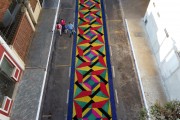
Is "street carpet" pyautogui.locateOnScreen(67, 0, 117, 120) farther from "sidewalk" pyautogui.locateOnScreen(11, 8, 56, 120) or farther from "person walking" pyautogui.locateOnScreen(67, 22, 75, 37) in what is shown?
"sidewalk" pyautogui.locateOnScreen(11, 8, 56, 120)

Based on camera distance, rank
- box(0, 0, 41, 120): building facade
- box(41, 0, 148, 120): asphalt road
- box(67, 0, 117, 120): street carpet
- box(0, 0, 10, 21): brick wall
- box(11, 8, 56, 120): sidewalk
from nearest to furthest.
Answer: box(0, 0, 41, 120): building facade
box(11, 8, 56, 120): sidewalk
box(0, 0, 10, 21): brick wall
box(67, 0, 117, 120): street carpet
box(41, 0, 148, 120): asphalt road

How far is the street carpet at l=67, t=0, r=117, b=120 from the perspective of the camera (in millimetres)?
16266

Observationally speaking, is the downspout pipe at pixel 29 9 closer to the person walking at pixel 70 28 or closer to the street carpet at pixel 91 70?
the person walking at pixel 70 28

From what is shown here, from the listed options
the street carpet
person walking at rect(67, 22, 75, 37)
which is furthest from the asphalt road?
person walking at rect(67, 22, 75, 37)

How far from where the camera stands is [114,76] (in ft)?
60.2

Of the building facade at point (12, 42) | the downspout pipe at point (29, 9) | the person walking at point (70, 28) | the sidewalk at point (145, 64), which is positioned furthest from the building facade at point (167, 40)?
the building facade at point (12, 42)

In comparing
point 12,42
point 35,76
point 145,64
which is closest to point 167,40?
point 145,64

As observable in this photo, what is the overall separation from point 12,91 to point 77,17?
39.7ft

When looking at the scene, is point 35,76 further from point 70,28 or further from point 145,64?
point 145,64

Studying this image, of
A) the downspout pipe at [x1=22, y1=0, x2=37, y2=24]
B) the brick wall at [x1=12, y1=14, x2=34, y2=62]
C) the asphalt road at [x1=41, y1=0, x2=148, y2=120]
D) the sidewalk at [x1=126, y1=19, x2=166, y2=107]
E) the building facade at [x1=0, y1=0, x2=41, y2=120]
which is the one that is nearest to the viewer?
the building facade at [x1=0, y1=0, x2=41, y2=120]

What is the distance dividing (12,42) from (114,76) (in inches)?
376

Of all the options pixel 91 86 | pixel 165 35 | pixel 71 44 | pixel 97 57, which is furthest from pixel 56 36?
pixel 165 35

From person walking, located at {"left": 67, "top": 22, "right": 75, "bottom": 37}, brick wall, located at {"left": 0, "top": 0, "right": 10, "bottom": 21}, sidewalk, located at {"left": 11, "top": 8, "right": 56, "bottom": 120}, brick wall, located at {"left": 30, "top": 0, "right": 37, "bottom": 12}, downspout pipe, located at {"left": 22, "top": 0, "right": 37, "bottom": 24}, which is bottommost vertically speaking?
sidewalk, located at {"left": 11, "top": 8, "right": 56, "bottom": 120}

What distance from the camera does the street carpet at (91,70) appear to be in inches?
640
